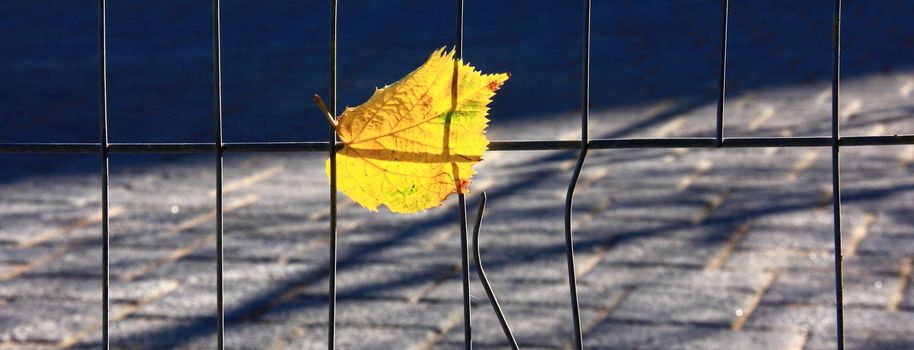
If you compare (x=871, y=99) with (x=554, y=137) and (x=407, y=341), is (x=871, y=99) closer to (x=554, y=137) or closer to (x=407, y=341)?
(x=554, y=137)

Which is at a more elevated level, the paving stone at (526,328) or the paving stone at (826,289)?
A: the paving stone at (826,289)

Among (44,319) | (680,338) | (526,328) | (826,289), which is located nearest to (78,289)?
(44,319)

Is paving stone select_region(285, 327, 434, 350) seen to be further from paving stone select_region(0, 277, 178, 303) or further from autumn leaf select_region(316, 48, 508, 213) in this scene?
autumn leaf select_region(316, 48, 508, 213)

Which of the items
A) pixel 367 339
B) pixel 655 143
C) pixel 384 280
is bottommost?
Answer: pixel 367 339

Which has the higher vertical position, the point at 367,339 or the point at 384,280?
the point at 384,280

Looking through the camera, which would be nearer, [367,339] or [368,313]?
[367,339]

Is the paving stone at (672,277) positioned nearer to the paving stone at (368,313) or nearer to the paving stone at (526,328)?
the paving stone at (526,328)

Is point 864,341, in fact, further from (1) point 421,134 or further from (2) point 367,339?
(1) point 421,134

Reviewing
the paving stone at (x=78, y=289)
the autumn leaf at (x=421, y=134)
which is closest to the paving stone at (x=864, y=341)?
the paving stone at (x=78, y=289)

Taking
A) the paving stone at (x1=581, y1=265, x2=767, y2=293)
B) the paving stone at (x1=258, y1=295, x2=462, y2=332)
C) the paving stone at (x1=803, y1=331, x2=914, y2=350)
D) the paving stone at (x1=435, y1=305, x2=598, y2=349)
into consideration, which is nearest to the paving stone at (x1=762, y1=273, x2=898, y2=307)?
the paving stone at (x1=581, y1=265, x2=767, y2=293)
